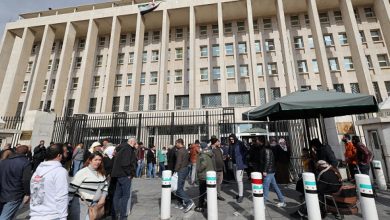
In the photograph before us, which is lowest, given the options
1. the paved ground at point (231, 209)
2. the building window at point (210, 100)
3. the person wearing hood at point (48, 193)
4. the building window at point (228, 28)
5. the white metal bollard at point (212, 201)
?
the paved ground at point (231, 209)

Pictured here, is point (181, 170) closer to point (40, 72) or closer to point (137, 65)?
point (137, 65)

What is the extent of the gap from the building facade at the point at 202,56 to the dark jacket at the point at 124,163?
15.7 m

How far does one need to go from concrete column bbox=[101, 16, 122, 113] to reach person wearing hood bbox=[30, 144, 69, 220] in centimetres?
2062

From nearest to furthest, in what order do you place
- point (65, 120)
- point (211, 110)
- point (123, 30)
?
point (65, 120) → point (211, 110) → point (123, 30)

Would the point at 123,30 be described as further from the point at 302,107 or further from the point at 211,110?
the point at 302,107

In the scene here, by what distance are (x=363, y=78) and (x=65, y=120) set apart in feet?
84.3

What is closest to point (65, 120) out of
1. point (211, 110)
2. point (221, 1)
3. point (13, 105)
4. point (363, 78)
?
point (211, 110)

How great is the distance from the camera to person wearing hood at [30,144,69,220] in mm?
2447

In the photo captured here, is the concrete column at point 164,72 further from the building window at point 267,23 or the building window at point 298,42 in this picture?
the building window at point 298,42

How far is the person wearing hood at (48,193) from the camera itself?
8.03ft

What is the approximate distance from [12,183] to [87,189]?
4.18 ft

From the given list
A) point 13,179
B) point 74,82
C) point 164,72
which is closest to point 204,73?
point 164,72

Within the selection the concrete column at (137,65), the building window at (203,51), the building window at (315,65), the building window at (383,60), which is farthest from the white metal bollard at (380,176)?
the building window at (383,60)

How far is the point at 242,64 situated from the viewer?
77.4 feet
